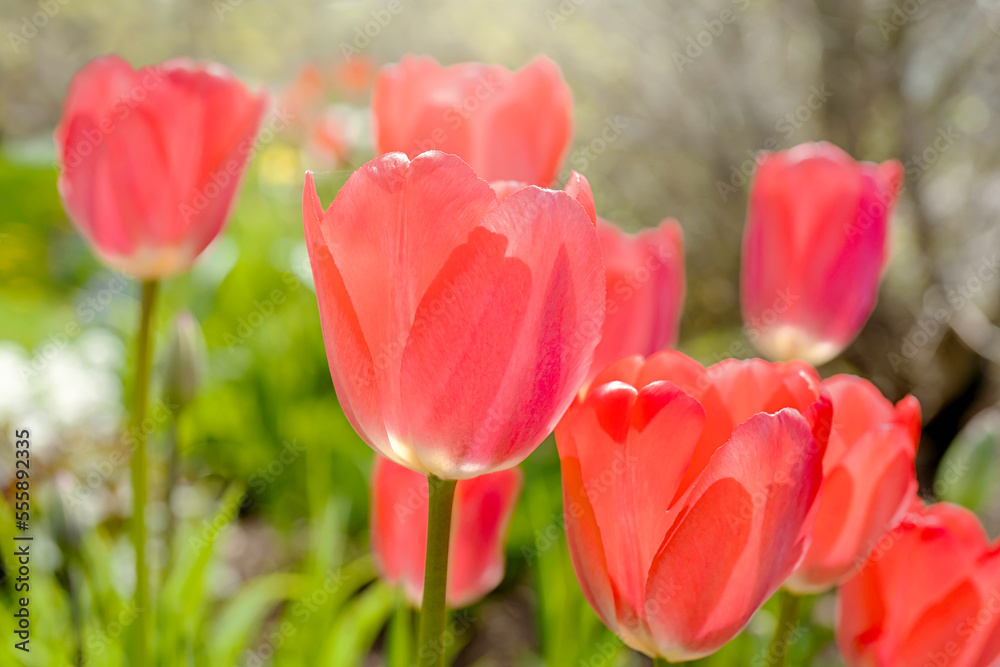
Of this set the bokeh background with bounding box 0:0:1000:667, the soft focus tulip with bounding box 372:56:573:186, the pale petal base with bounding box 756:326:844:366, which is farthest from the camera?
the bokeh background with bounding box 0:0:1000:667

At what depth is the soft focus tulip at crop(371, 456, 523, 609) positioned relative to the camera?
0.72 m

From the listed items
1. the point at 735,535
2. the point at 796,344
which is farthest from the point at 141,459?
the point at 796,344

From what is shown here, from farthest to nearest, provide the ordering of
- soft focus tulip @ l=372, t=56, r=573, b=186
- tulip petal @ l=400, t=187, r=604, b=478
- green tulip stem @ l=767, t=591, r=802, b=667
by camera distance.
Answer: soft focus tulip @ l=372, t=56, r=573, b=186 → green tulip stem @ l=767, t=591, r=802, b=667 → tulip petal @ l=400, t=187, r=604, b=478

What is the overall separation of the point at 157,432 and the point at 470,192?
1411 mm

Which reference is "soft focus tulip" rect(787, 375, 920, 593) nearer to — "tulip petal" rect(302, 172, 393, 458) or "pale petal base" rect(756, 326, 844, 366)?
"tulip petal" rect(302, 172, 393, 458)

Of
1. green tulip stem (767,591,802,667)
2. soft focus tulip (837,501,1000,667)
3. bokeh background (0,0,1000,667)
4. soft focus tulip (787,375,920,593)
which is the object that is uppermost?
soft focus tulip (787,375,920,593)

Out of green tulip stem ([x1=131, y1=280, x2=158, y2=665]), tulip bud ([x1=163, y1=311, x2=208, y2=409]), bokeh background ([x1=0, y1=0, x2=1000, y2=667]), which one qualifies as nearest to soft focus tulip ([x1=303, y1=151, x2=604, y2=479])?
green tulip stem ([x1=131, y1=280, x2=158, y2=665])

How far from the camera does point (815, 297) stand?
809mm

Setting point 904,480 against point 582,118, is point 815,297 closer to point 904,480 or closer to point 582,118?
point 904,480

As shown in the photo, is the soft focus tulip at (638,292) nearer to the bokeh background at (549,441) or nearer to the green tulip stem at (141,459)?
the green tulip stem at (141,459)

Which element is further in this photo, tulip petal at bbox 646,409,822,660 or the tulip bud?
the tulip bud

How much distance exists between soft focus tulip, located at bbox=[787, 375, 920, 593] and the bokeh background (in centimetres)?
51

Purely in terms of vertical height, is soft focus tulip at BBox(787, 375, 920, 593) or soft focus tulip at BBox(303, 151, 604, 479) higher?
soft focus tulip at BBox(303, 151, 604, 479)

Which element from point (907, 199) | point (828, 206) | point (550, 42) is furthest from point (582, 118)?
point (828, 206)
